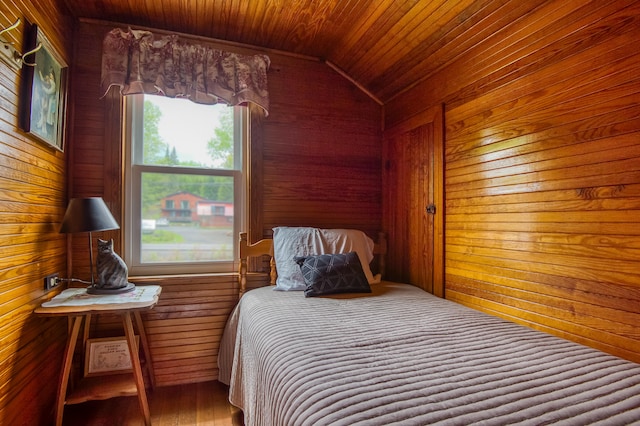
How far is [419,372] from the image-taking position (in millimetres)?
1053

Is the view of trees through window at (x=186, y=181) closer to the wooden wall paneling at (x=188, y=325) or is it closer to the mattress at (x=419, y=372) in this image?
the wooden wall paneling at (x=188, y=325)

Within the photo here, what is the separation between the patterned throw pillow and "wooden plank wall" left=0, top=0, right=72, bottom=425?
55.5 inches

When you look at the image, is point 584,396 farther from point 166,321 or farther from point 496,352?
point 166,321

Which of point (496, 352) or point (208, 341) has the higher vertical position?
point (496, 352)

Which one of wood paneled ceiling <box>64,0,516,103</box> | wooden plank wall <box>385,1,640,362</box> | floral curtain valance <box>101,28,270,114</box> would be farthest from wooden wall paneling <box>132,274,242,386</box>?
wood paneled ceiling <box>64,0,516,103</box>

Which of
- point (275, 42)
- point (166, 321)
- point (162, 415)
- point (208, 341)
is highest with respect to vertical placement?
point (275, 42)

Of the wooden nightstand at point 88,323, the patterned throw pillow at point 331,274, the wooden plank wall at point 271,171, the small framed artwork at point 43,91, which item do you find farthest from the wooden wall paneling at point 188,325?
the small framed artwork at point 43,91

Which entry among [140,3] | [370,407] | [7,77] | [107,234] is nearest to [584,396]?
[370,407]

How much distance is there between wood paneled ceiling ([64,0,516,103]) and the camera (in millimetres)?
1909

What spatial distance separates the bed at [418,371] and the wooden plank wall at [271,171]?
804mm

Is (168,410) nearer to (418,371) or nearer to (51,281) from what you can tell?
(51,281)

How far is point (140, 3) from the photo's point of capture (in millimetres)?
2107

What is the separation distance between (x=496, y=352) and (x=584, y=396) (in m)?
0.32

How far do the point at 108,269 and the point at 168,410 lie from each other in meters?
0.93
